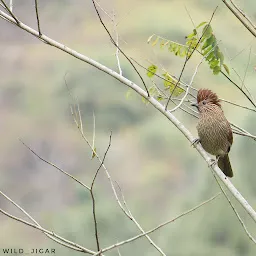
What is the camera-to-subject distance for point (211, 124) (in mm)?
4348

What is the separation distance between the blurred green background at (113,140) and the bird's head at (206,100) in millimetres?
1673

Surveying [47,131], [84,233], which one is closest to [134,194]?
[84,233]

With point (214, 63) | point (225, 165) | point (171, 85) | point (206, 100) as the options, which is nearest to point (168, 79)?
point (171, 85)

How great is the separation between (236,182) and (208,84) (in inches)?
37.8

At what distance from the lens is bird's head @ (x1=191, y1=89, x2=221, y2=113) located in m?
4.25

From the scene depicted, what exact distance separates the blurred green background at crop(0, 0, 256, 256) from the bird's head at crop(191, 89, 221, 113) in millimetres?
1673

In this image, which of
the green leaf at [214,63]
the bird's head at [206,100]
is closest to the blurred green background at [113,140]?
the bird's head at [206,100]

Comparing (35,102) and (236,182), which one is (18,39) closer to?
(35,102)

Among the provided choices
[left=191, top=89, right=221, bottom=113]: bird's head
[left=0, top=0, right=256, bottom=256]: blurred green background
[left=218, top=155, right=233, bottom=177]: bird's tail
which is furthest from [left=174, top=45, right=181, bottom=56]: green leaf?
[left=0, top=0, right=256, bottom=256]: blurred green background

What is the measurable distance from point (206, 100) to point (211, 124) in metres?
0.18

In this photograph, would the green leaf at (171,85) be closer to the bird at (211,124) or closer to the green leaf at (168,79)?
the green leaf at (168,79)

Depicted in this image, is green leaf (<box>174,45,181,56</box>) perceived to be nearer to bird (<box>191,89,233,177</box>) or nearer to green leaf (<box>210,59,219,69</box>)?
green leaf (<box>210,59,219,69</box>)

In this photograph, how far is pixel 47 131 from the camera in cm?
692

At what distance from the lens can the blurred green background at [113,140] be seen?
6.09m
